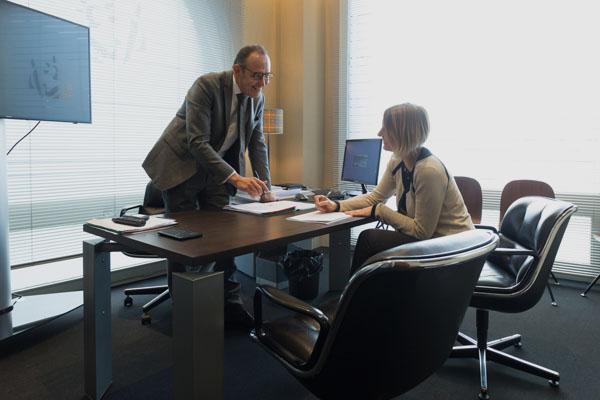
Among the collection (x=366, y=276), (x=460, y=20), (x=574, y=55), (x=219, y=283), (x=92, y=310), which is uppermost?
(x=460, y=20)

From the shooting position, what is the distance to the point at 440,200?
1822mm

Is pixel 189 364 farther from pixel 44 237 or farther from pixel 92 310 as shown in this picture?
pixel 44 237

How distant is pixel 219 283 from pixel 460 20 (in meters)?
3.29

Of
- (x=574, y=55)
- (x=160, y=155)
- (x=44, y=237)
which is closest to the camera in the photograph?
(x=160, y=155)

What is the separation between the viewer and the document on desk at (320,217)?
1870mm

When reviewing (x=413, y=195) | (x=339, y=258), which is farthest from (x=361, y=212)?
(x=339, y=258)

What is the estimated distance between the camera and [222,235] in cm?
154

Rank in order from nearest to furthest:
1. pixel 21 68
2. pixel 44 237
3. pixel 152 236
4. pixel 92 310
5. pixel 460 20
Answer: pixel 152 236, pixel 92 310, pixel 21 68, pixel 44 237, pixel 460 20

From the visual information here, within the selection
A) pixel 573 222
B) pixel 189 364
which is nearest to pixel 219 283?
pixel 189 364

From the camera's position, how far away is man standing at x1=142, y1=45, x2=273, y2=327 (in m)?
2.09

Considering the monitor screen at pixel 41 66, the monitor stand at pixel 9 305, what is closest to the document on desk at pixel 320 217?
the monitor screen at pixel 41 66

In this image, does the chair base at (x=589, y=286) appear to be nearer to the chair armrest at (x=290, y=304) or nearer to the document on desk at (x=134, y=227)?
the chair armrest at (x=290, y=304)

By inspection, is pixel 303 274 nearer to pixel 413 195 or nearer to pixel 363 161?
pixel 363 161

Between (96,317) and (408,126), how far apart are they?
4.95 ft
